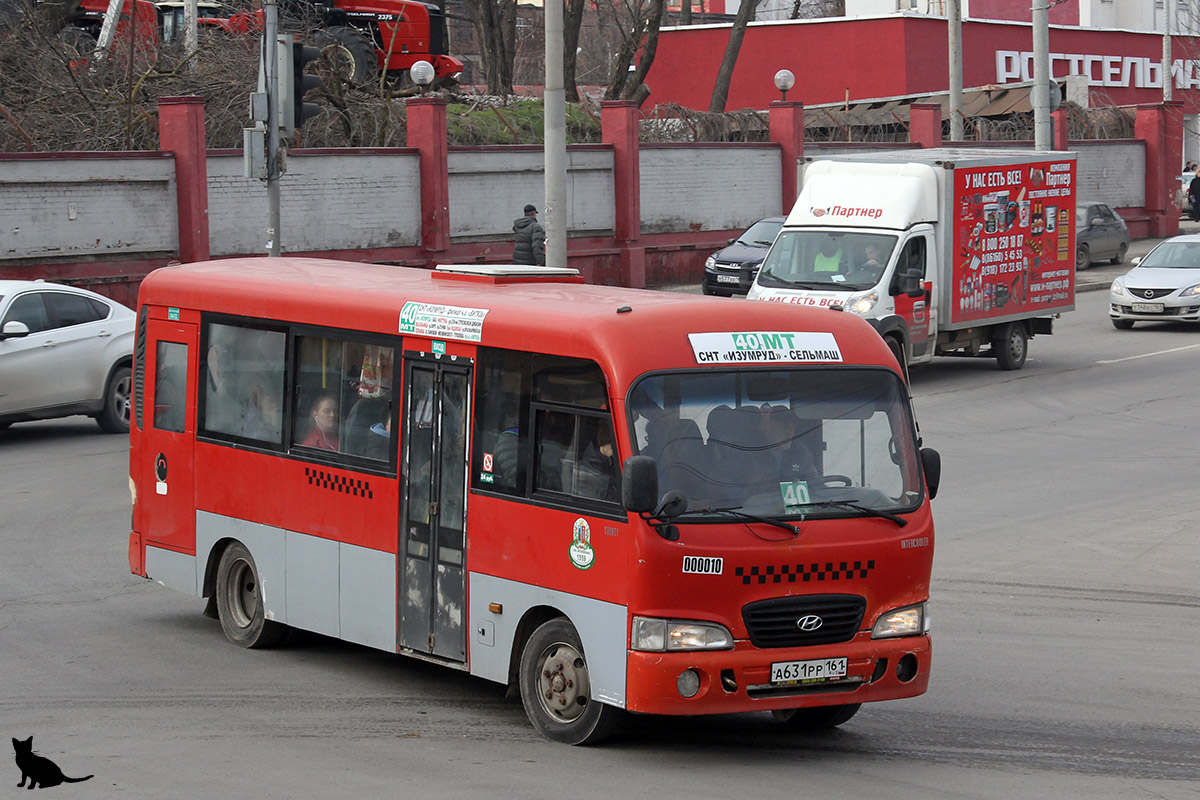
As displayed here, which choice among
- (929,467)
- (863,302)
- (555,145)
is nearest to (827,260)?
(863,302)

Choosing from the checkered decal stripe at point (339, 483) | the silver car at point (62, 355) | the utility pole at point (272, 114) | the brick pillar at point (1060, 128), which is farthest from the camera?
the brick pillar at point (1060, 128)

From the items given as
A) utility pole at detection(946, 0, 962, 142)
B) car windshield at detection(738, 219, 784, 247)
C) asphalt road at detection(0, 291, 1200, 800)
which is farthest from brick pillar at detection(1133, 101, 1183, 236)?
asphalt road at detection(0, 291, 1200, 800)

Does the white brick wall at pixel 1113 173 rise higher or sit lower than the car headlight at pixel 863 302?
higher

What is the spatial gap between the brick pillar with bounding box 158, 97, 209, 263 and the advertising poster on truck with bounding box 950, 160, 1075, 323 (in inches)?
485

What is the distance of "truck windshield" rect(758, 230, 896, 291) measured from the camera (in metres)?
20.7

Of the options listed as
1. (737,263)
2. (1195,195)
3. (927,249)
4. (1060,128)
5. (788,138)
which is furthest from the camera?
(1195,195)

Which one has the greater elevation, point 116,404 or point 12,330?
point 12,330

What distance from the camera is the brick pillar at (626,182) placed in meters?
33.5

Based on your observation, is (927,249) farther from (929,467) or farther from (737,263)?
(929,467)

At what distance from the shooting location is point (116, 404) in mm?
18406

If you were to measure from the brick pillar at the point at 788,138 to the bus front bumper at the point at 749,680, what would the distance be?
99.9 ft

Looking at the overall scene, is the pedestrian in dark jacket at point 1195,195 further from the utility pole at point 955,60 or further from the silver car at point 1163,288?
the silver car at point 1163,288

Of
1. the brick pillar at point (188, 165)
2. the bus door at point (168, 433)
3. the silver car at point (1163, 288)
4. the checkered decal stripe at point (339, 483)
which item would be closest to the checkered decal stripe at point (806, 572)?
the checkered decal stripe at point (339, 483)

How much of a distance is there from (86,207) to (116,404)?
800 centimetres
